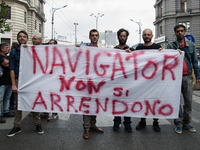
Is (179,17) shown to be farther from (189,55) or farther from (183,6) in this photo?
(189,55)

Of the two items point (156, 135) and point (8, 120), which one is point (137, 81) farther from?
point (8, 120)

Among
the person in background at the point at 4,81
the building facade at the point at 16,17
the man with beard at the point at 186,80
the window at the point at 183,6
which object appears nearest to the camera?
the man with beard at the point at 186,80

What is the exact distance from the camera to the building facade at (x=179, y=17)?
32656 mm

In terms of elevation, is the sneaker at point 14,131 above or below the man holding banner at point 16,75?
below

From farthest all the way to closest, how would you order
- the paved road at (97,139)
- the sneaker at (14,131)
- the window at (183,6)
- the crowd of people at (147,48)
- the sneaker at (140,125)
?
the window at (183,6) < the sneaker at (140,125) < the crowd of people at (147,48) < the sneaker at (14,131) < the paved road at (97,139)

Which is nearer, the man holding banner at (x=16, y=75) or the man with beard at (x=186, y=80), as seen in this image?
the man holding banner at (x=16, y=75)

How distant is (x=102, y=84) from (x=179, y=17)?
3616 centimetres

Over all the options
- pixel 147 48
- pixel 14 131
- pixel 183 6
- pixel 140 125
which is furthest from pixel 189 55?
pixel 183 6

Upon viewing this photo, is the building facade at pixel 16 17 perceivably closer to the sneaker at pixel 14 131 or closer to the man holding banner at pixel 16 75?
the man holding banner at pixel 16 75

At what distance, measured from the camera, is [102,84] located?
11.0 ft

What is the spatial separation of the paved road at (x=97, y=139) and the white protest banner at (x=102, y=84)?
39 cm

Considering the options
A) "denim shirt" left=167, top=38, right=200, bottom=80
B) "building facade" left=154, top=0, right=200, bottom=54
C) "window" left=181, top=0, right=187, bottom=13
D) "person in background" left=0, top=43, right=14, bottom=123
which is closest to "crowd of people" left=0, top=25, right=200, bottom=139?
"denim shirt" left=167, top=38, right=200, bottom=80

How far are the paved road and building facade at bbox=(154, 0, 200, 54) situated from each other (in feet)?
108

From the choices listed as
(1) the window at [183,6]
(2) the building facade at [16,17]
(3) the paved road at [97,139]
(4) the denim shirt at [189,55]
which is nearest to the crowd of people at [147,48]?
(4) the denim shirt at [189,55]
